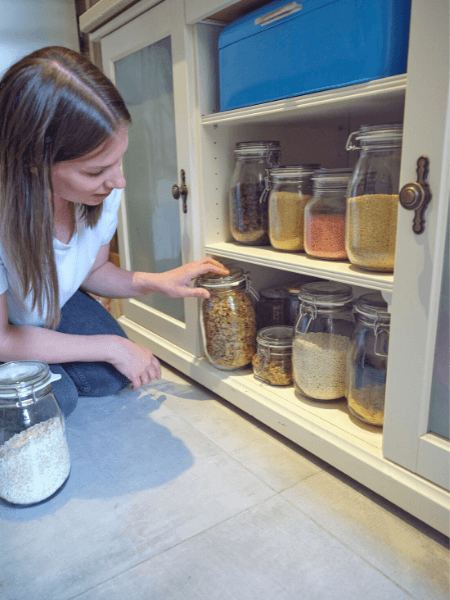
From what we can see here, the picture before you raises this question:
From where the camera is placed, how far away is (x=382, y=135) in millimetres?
842

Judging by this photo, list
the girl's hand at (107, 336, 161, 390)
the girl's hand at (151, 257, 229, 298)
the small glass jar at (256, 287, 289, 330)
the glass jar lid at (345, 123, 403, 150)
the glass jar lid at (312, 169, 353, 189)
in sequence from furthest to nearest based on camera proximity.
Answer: the small glass jar at (256, 287, 289, 330) → the girl's hand at (151, 257, 229, 298) → the girl's hand at (107, 336, 161, 390) → the glass jar lid at (312, 169, 353, 189) → the glass jar lid at (345, 123, 403, 150)

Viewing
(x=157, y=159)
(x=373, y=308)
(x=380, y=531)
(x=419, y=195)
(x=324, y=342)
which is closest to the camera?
(x=419, y=195)

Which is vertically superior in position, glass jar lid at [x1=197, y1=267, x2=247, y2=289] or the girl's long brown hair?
the girl's long brown hair

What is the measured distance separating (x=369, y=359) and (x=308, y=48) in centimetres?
63

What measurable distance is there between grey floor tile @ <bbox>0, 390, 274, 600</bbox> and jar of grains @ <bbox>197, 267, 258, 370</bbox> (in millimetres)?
223

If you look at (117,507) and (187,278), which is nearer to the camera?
(117,507)

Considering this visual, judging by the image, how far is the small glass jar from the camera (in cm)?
131

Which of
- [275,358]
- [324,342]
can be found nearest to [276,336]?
[275,358]

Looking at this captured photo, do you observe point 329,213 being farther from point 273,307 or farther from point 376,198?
point 273,307

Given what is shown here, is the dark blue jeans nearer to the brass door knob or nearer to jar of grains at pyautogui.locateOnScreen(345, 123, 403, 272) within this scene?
jar of grains at pyautogui.locateOnScreen(345, 123, 403, 272)

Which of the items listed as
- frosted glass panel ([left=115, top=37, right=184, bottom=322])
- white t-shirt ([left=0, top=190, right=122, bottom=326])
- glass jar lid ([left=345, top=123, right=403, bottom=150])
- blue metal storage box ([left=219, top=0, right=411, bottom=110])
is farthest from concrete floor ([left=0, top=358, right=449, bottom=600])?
blue metal storage box ([left=219, top=0, right=411, bottom=110])

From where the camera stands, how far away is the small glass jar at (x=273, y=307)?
1.31m

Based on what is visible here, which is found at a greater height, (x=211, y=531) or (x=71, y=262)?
(x=71, y=262)

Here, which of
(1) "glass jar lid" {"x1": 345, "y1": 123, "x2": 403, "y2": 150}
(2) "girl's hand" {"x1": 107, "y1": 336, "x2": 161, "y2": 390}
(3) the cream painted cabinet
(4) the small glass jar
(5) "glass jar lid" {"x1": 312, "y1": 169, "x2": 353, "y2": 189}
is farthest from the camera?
(4) the small glass jar
